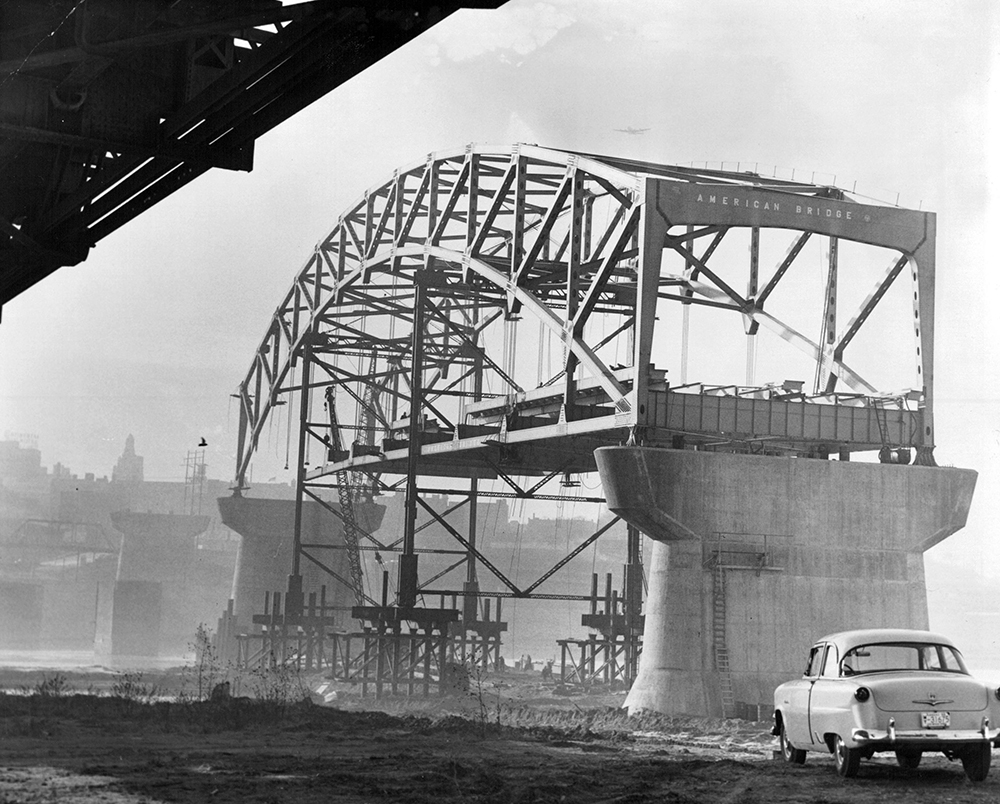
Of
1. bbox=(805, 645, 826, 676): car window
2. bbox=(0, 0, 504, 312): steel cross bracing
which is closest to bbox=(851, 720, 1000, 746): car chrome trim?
bbox=(805, 645, 826, 676): car window

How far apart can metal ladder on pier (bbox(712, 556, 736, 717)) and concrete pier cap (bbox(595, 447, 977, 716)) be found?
1.0 inches

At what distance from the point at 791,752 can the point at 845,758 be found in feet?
7.31

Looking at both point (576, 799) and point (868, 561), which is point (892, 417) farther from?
point (576, 799)

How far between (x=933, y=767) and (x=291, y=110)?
468 inches

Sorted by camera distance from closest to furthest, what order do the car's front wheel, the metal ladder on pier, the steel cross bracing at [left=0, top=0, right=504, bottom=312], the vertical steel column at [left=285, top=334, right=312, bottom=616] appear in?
the steel cross bracing at [left=0, top=0, right=504, bottom=312], the car's front wheel, the metal ladder on pier, the vertical steel column at [left=285, top=334, right=312, bottom=616]

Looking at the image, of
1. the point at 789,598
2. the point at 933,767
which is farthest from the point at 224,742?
the point at 789,598

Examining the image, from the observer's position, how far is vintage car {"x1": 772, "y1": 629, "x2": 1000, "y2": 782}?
15.8 metres

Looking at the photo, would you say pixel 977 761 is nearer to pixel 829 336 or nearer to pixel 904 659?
pixel 904 659

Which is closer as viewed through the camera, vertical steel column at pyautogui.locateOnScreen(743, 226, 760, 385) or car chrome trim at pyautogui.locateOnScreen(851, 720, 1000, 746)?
car chrome trim at pyautogui.locateOnScreen(851, 720, 1000, 746)

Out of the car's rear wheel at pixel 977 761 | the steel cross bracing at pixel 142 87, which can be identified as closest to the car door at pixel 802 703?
the car's rear wheel at pixel 977 761

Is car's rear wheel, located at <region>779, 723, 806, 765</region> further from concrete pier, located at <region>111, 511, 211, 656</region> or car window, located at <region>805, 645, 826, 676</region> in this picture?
concrete pier, located at <region>111, 511, 211, 656</region>

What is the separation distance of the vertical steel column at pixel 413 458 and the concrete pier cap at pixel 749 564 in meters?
18.9

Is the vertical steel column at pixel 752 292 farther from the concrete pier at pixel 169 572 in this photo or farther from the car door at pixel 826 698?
the concrete pier at pixel 169 572

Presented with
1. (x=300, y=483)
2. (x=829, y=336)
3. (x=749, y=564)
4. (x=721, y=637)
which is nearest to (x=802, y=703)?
(x=721, y=637)
